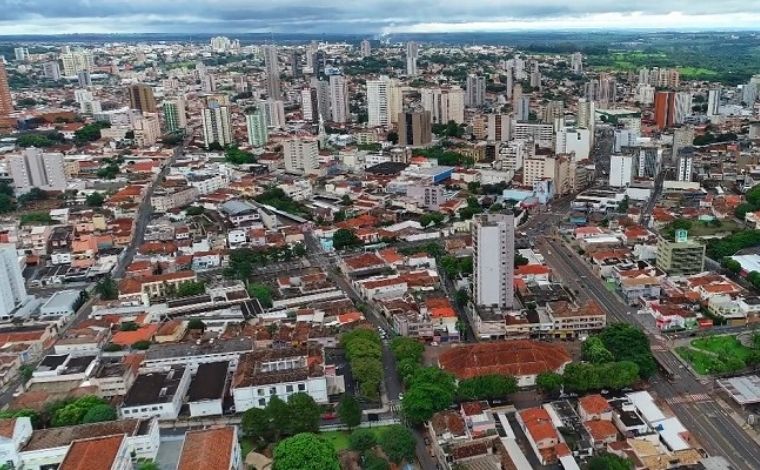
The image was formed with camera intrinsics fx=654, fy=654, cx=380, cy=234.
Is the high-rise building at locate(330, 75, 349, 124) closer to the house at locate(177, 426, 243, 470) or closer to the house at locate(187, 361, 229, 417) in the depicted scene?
the house at locate(187, 361, 229, 417)

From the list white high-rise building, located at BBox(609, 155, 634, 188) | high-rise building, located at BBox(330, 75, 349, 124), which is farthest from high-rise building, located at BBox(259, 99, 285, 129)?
white high-rise building, located at BBox(609, 155, 634, 188)

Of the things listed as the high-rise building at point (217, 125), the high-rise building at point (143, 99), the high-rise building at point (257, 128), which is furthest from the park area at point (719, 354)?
the high-rise building at point (143, 99)

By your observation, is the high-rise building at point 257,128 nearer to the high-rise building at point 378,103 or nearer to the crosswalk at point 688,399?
the high-rise building at point 378,103

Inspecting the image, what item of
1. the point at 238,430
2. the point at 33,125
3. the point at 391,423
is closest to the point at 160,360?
the point at 238,430

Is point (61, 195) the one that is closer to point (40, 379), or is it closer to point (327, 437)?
point (40, 379)

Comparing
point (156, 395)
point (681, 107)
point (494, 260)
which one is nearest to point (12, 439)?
point (156, 395)
